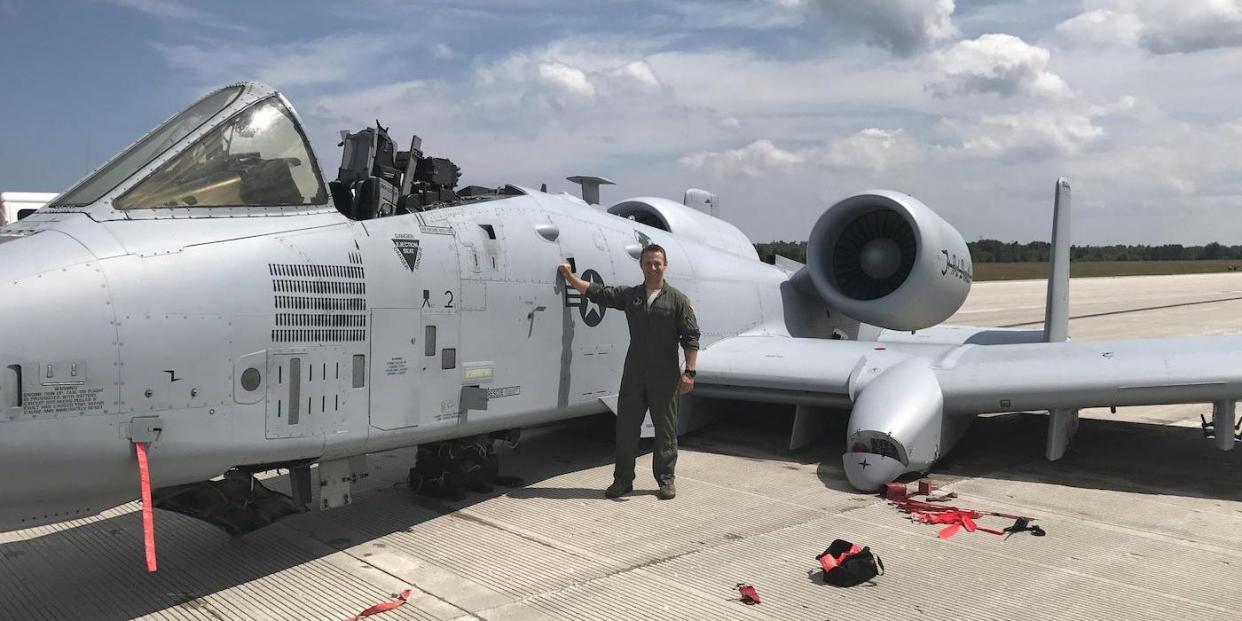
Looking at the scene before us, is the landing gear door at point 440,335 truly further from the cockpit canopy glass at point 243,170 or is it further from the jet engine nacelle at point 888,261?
the jet engine nacelle at point 888,261

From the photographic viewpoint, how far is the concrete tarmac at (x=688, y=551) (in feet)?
14.1

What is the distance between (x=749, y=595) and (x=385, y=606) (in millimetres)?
1783

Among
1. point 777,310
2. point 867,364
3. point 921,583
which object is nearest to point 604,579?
point 921,583

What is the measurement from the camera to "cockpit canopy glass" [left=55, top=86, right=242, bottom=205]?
423 cm

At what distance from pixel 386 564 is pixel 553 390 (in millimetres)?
1846

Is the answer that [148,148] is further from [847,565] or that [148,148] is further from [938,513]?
[938,513]

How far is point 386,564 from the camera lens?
4.93 m

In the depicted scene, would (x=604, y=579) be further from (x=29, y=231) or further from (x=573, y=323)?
(x=29, y=231)

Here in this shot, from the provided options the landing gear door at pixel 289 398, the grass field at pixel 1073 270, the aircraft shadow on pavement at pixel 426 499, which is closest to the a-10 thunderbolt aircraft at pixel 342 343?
the landing gear door at pixel 289 398

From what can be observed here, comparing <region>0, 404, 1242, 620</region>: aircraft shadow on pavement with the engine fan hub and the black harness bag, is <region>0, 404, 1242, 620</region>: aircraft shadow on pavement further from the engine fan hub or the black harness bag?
the black harness bag

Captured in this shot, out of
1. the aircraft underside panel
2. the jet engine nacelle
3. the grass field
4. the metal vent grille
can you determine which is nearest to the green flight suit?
the aircraft underside panel

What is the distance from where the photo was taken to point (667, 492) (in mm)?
6328

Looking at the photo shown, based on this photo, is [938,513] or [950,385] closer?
[938,513]

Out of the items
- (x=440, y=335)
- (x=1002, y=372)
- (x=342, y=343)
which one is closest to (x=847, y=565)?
(x=440, y=335)
